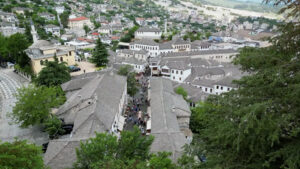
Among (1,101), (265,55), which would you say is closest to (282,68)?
(265,55)

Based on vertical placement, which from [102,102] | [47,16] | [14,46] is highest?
[47,16]

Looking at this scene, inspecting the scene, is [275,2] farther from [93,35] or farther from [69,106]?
[93,35]

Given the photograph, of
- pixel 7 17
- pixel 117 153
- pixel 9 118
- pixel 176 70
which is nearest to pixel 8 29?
pixel 7 17

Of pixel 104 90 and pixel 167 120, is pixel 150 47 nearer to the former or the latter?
pixel 104 90

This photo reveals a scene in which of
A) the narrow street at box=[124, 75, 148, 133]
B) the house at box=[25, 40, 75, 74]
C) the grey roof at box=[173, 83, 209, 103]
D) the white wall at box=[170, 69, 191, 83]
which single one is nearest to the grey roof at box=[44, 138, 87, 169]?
the narrow street at box=[124, 75, 148, 133]

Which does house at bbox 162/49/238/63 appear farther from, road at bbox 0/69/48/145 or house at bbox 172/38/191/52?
road at bbox 0/69/48/145

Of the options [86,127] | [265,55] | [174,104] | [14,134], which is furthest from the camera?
[174,104]
